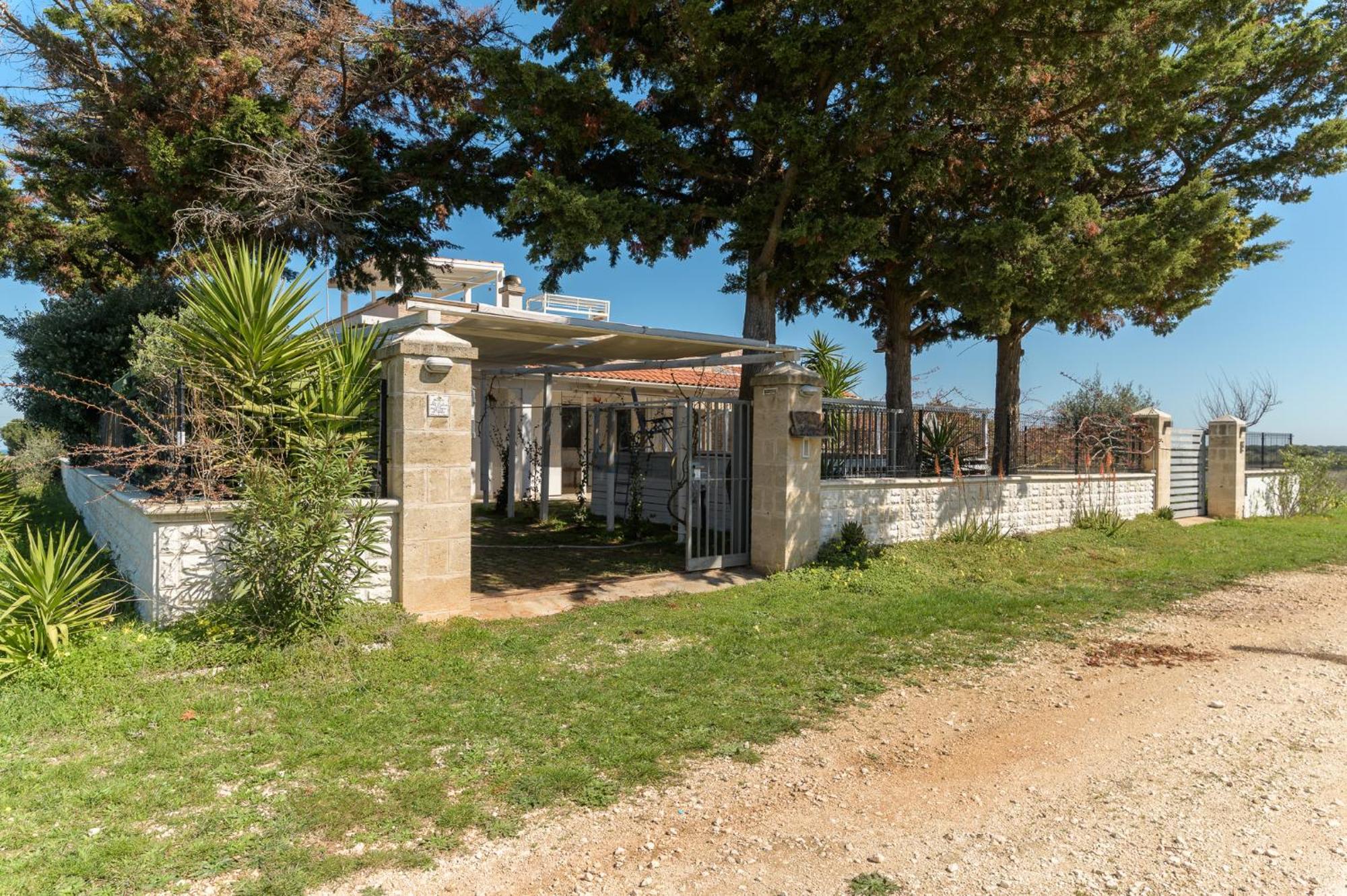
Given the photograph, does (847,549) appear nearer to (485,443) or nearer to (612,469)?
(612,469)

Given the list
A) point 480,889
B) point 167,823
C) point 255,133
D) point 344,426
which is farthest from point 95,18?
point 480,889

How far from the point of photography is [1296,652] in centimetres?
613

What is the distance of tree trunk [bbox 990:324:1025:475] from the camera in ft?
45.6

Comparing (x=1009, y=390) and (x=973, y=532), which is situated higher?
(x=1009, y=390)

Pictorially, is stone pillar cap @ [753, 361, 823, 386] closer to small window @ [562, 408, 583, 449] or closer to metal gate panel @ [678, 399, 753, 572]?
metal gate panel @ [678, 399, 753, 572]

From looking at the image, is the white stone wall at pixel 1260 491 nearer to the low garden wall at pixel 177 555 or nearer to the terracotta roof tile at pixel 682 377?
the terracotta roof tile at pixel 682 377

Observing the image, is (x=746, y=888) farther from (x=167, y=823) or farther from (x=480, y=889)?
(x=167, y=823)

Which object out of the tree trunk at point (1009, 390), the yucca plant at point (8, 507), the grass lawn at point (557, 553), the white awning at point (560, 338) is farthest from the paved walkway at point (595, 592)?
the tree trunk at point (1009, 390)

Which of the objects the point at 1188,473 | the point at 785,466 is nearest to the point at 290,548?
the point at 785,466

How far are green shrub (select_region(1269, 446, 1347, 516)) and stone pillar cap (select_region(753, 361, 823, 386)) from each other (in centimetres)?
1532

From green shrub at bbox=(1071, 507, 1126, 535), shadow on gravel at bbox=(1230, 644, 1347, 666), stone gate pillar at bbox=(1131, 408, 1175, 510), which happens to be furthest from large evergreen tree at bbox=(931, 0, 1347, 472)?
shadow on gravel at bbox=(1230, 644, 1347, 666)

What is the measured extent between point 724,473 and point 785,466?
112 cm

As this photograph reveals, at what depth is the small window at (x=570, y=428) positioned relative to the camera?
1789 centimetres

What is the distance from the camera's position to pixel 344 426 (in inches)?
246
